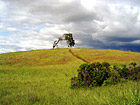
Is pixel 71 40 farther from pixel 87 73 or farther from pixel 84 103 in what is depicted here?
pixel 84 103

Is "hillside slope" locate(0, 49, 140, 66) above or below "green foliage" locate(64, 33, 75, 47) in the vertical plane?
below

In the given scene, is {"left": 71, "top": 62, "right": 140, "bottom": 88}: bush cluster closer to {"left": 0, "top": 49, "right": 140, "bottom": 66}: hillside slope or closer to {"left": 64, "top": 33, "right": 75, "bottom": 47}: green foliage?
{"left": 0, "top": 49, "right": 140, "bottom": 66}: hillside slope

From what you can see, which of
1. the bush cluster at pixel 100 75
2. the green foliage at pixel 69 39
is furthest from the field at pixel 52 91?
the green foliage at pixel 69 39

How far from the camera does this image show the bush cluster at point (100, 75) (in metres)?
12.3

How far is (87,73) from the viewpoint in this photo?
12.9 metres

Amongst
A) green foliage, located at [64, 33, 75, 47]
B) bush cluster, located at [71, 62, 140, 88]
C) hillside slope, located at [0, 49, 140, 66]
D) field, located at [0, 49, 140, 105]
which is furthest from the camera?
green foliage, located at [64, 33, 75, 47]

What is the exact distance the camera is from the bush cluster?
40.3 ft

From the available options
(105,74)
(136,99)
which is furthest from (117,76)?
(136,99)

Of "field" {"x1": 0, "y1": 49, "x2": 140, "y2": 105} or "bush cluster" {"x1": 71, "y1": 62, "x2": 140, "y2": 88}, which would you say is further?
"bush cluster" {"x1": 71, "y1": 62, "x2": 140, "y2": 88}

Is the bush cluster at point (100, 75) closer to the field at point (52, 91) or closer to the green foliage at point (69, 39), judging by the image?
the field at point (52, 91)

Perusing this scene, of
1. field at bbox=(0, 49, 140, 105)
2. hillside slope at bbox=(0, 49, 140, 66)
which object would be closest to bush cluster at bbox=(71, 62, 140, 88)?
field at bbox=(0, 49, 140, 105)

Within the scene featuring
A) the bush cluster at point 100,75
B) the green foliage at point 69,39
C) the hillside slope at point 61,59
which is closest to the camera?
the bush cluster at point 100,75

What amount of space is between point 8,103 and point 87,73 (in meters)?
7.60

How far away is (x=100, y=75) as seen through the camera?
12406mm
